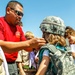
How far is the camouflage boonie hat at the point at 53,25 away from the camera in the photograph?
505cm

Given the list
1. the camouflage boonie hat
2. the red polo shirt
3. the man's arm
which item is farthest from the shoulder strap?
the red polo shirt

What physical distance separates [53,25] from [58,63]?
2.46 feet

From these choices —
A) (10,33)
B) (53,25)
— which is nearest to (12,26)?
(10,33)

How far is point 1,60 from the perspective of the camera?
11.1 ft

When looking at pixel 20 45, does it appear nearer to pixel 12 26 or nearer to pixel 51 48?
pixel 51 48

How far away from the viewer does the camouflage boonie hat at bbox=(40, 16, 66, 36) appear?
5.05m

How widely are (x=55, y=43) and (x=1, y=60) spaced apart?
64.6 inches

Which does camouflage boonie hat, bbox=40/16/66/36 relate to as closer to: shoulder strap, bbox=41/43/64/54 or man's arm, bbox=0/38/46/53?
shoulder strap, bbox=41/43/64/54

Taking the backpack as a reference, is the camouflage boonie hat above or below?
above

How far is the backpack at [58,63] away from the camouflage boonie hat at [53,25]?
32cm

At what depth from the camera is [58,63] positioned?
15.4 ft

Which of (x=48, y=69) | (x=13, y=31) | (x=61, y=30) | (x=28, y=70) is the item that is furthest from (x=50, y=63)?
(x=28, y=70)

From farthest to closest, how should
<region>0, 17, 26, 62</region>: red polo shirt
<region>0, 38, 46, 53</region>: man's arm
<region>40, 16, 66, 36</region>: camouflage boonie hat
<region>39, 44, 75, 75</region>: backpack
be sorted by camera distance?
1. <region>0, 17, 26, 62</region>: red polo shirt
2. <region>40, 16, 66, 36</region>: camouflage boonie hat
3. <region>39, 44, 75, 75</region>: backpack
4. <region>0, 38, 46, 53</region>: man's arm

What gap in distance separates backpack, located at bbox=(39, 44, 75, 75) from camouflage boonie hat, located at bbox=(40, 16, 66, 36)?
317 millimetres
